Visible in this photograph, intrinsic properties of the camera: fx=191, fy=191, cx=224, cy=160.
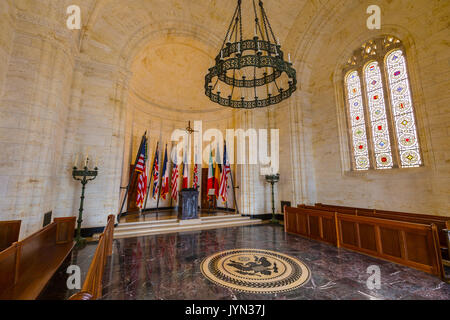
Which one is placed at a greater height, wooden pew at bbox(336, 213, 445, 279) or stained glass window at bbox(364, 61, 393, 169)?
stained glass window at bbox(364, 61, 393, 169)

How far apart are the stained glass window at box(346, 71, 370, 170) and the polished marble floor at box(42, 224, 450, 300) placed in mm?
3257

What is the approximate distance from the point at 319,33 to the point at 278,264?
766cm

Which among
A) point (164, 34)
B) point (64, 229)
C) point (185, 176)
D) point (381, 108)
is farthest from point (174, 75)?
point (381, 108)

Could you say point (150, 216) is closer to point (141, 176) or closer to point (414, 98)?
point (141, 176)

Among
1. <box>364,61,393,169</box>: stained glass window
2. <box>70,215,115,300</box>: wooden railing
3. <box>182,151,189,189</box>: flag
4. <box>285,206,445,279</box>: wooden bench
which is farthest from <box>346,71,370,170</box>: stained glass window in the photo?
<box>70,215,115,300</box>: wooden railing

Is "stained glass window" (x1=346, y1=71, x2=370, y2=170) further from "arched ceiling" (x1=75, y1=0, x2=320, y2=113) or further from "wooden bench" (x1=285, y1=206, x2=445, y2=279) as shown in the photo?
"arched ceiling" (x1=75, y1=0, x2=320, y2=113)

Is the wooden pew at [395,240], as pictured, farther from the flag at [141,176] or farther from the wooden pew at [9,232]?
the wooden pew at [9,232]

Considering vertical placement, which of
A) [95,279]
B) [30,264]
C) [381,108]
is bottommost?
[30,264]

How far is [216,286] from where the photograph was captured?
8.50 feet

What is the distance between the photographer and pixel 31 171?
148 inches

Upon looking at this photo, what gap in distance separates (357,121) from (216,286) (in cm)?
642

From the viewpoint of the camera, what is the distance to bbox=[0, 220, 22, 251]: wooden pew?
124 inches
